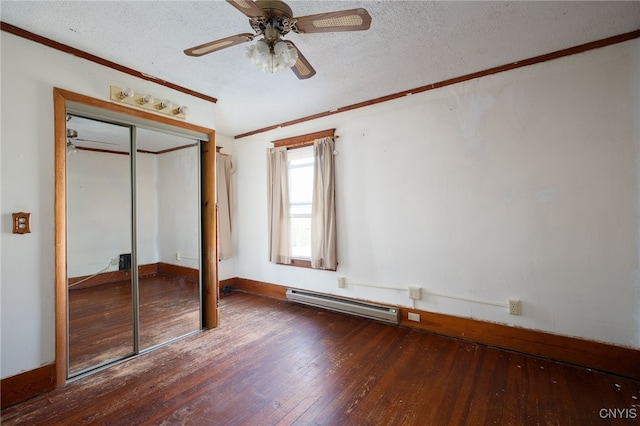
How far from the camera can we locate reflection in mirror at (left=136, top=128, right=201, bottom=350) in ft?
8.71

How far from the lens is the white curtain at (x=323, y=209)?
347 cm

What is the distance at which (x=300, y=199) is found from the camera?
3.94 meters

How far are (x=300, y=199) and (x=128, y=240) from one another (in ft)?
6.90

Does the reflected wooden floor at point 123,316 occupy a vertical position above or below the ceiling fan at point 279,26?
below

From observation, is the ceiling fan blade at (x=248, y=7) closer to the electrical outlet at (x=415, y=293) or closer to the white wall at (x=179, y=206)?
the white wall at (x=179, y=206)

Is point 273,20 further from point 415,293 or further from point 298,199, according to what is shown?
point 415,293

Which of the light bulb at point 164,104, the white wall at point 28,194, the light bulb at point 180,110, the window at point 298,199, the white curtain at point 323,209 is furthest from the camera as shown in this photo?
the window at point 298,199

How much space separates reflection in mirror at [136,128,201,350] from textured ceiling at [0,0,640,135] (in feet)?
2.42

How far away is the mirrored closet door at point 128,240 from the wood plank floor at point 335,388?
1.10ft

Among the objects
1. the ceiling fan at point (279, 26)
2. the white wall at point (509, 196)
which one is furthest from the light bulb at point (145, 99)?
the white wall at point (509, 196)

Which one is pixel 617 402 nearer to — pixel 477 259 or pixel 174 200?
pixel 477 259

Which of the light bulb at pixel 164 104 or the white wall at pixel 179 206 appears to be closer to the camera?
the light bulb at pixel 164 104

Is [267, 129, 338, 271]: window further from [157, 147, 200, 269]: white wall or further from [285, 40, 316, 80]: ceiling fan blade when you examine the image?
[285, 40, 316, 80]: ceiling fan blade

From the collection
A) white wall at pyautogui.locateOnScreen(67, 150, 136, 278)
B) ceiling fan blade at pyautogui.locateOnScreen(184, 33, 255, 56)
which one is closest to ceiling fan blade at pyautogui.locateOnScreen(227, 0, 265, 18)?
ceiling fan blade at pyautogui.locateOnScreen(184, 33, 255, 56)
